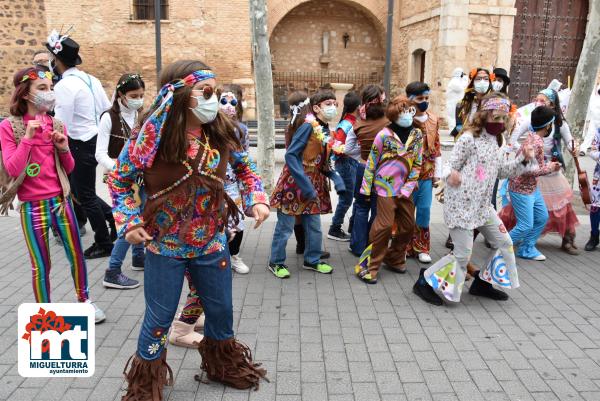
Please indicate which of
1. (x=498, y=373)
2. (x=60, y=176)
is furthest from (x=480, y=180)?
(x=60, y=176)

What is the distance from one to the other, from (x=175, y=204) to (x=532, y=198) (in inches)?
160

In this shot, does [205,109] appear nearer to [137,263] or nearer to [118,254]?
[118,254]

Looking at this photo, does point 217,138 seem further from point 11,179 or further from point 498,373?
point 498,373

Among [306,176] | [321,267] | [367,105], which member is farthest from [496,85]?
[321,267]

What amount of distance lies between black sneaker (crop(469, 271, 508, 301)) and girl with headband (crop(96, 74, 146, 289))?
3.07 meters

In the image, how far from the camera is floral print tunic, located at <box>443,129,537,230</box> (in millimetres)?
3971

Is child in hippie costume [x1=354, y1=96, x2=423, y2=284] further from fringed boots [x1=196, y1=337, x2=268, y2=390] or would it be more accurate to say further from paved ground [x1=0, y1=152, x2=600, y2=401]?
fringed boots [x1=196, y1=337, x2=268, y2=390]

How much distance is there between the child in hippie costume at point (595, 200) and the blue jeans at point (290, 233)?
3.40 meters

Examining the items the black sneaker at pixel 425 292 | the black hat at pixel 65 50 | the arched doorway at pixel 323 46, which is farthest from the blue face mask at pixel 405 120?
the arched doorway at pixel 323 46

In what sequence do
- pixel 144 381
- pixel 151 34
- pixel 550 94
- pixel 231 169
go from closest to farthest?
1. pixel 144 381
2. pixel 231 169
3. pixel 550 94
4. pixel 151 34

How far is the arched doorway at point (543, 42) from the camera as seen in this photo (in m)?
17.9

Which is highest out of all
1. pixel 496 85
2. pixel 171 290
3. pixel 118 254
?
pixel 496 85

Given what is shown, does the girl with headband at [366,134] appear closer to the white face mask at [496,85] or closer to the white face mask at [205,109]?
the white face mask at [496,85]

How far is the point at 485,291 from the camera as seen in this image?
4.46m
